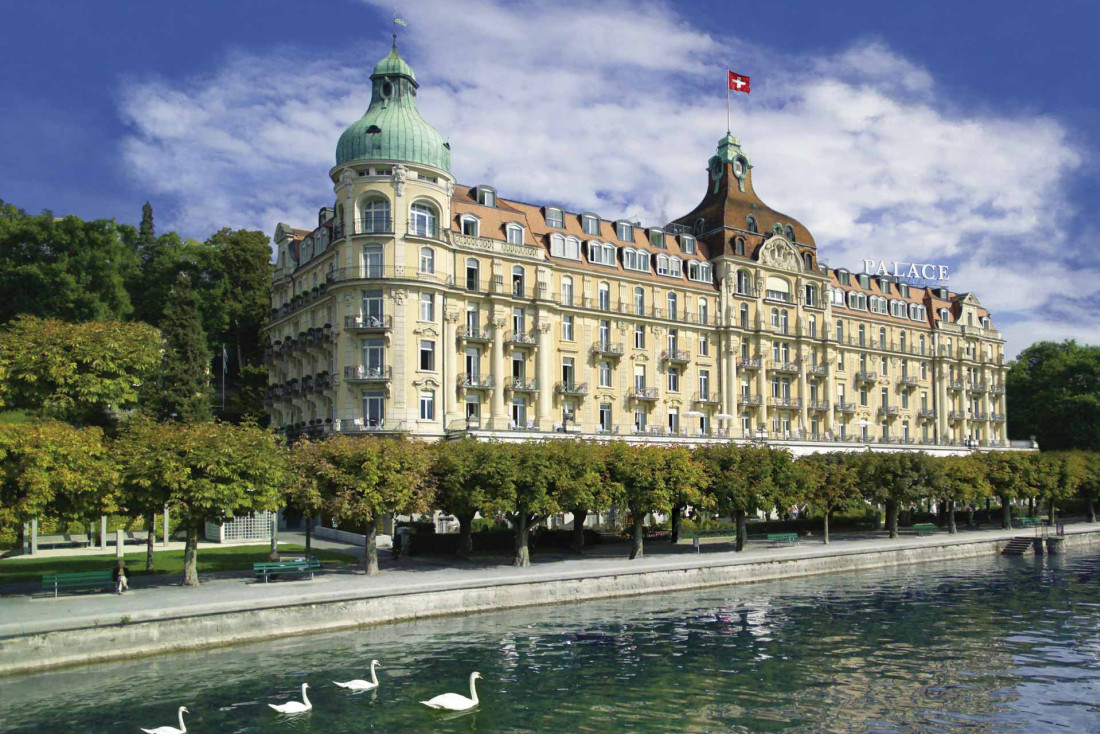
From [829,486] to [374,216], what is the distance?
44.5 meters

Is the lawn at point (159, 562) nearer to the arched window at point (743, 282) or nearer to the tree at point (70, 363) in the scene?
the tree at point (70, 363)

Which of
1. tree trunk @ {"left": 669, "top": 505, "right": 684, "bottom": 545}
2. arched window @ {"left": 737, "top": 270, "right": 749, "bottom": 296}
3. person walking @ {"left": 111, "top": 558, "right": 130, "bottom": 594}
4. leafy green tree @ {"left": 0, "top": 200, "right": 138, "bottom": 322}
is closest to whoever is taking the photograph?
person walking @ {"left": 111, "top": 558, "right": 130, "bottom": 594}

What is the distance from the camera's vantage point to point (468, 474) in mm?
54000

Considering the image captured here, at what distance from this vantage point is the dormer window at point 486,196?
286 ft

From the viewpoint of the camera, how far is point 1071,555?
72.0 m

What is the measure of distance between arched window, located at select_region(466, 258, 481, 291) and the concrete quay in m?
28.6

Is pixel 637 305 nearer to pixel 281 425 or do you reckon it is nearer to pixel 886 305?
pixel 281 425

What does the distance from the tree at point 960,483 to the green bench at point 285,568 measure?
55.1 metres

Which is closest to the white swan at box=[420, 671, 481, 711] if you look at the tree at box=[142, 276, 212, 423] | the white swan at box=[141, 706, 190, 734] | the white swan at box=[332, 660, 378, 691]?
the white swan at box=[332, 660, 378, 691]

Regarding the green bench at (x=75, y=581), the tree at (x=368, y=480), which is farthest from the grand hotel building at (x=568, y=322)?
the green bench at (x=75, y=581)

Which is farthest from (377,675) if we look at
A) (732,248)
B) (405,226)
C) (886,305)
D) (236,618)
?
(886,305)

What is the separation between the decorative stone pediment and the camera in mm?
104188

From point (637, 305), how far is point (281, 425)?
38829 millimetres

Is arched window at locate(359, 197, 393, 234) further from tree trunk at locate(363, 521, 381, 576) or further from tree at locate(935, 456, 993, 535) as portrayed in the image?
tree at locate(935, 456, 993, 535)
